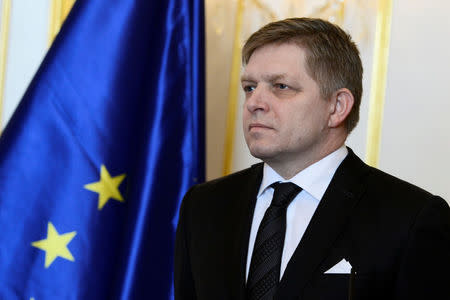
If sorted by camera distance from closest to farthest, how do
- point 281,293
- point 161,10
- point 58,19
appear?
point 281,293 → point 161,10 → point 58,19

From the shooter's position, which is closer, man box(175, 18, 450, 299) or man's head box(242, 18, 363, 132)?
man box(175, 18, 450, 299)

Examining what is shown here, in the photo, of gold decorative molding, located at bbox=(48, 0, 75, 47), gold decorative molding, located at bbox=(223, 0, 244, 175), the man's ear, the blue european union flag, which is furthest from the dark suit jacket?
gold decorative molding, located at bbox=(48, 0, 75, 47)

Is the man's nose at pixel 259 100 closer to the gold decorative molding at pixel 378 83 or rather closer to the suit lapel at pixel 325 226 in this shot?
the suit lapel at pixel 325 226

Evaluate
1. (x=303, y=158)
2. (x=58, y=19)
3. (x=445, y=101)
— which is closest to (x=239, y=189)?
(x=303, y=158)

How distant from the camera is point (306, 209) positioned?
1.97 m

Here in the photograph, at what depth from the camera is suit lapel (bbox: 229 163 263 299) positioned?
1921mm

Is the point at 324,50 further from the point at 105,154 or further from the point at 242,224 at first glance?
the point at 105,154

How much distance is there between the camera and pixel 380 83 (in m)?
2.96

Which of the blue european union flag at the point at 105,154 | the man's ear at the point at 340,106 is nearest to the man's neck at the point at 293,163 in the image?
the man's ear at the point at 340,106

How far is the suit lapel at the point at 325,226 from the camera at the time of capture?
1815 millimetres

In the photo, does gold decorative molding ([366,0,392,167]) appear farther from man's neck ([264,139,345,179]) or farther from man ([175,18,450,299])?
man's neck ([264,139,345,179])

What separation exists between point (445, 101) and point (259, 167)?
3.39 ft

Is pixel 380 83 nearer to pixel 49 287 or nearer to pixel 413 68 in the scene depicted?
pixel 413 68

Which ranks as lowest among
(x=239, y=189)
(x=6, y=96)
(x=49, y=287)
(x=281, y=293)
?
(x=49, y=287)
